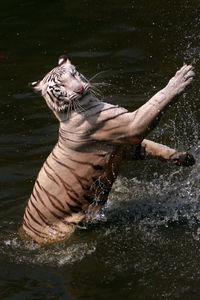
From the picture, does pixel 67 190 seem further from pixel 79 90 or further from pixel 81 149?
pixel 79 90

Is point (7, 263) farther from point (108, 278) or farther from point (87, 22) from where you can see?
point (87, 22)

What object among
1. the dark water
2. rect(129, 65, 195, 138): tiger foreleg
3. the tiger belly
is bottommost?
the dark water

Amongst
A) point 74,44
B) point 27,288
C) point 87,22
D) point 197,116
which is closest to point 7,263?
point 27,288

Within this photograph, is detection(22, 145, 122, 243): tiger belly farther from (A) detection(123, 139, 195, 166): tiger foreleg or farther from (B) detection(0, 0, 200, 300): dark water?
(A) detection(123, 139, 195, 166): tiger foreleg

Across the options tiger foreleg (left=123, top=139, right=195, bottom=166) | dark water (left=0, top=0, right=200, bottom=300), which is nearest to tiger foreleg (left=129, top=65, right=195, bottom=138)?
tiger foreleg (left=123, top=139, right=195, bottom=166)

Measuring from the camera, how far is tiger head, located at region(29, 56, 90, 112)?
15.0ft

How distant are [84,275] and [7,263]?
0.71 meters

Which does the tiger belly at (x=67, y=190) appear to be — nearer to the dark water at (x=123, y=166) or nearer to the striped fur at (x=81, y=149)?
the striped fur at (x=81, y=149)

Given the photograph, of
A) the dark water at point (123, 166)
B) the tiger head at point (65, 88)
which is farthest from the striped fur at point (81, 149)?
the dark water at point (123, 166)

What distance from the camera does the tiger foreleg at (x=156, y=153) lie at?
521cm

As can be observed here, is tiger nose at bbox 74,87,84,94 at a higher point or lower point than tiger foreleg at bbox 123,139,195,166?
higher

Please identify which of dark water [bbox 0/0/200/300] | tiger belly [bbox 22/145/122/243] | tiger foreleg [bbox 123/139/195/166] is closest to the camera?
dark water [bbox 0/0/200/300]

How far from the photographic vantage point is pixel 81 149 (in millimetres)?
4867

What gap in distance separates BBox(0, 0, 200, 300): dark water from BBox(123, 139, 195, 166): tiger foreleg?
46cm
